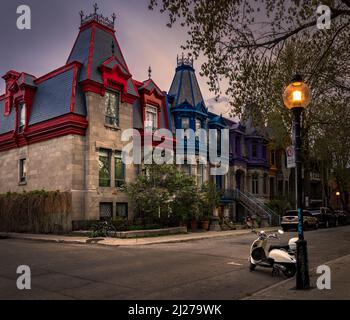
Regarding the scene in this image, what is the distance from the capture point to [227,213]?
35531 millimetres

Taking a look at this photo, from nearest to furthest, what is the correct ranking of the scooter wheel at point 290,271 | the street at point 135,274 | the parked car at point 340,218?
the street at point 135,274 < the scooter wheel at point 290,271 < the parked car at point 340,218

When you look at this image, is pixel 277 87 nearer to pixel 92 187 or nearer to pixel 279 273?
pixel 279 273

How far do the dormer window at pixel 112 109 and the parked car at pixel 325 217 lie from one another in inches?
760

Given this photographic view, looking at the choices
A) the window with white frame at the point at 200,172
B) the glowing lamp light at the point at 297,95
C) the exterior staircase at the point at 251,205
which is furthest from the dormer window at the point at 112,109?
the glowing lamp light at the point at 297,95

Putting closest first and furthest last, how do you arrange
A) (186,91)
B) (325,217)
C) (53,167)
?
(53,167) < (186,91) < (325,217)

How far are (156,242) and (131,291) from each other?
10672 mm

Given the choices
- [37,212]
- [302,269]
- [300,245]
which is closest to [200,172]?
[37,212]

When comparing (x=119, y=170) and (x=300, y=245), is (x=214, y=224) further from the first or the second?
(x=300, y=245)

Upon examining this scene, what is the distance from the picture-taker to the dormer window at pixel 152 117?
28.9 metres

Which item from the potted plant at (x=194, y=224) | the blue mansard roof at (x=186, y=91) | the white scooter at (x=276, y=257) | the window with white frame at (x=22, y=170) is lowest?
the potted plant at (x=194, y=224)

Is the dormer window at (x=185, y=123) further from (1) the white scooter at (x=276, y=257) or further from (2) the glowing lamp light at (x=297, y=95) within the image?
(2) the glowing lamp light at (x=297, y=95)

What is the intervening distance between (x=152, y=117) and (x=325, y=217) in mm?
18435

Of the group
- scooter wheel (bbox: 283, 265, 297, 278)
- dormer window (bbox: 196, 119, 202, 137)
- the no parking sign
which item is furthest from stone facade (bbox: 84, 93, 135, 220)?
the no parking sign

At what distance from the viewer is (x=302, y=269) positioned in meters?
7.98
